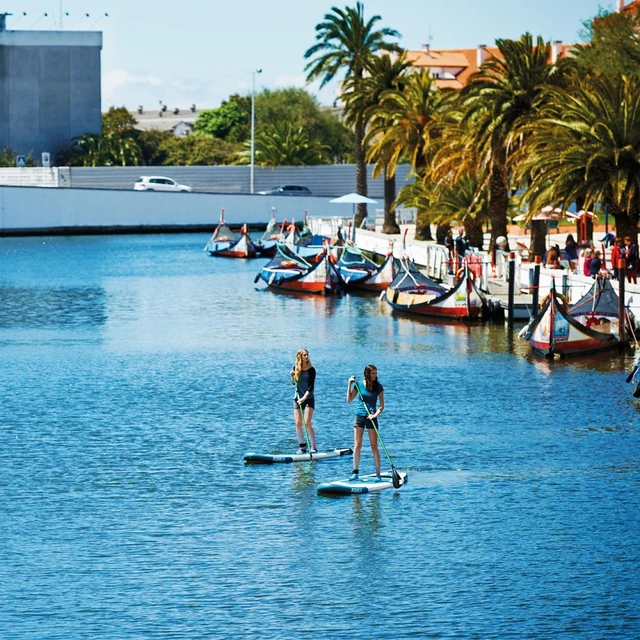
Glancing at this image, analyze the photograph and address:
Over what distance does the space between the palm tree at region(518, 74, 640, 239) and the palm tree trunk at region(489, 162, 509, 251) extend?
976 cm

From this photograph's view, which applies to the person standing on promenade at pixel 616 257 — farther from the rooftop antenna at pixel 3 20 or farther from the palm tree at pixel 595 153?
the rooftop antenna at pixel 3 20

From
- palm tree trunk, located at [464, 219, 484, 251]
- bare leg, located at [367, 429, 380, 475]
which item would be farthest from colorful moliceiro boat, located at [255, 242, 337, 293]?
bare leg, located at [367, 429, 380, 475]

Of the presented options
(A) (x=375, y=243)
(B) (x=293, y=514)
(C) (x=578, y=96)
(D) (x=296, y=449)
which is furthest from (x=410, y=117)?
(B) (x=293, y=514)

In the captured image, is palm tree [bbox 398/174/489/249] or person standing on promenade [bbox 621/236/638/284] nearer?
person standing on promenade [bbox 621/236/638/284]

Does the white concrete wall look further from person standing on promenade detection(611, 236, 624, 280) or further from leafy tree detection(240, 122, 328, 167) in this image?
person standing on promenade detection(611, 236, 624, 280)

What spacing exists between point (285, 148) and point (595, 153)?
69.4 meters

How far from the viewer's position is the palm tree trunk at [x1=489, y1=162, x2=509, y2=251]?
59.2 metres

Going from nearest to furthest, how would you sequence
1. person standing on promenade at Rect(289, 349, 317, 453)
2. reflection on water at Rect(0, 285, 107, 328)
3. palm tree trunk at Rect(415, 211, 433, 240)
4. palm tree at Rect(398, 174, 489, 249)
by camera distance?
1. person standing on promenade at Rect(289, 349, 317, 453)
2. reflection on water at Rect(0, 285, 107, 328)
3. palm tree at Rect(398, 174, 489, 249)
4. palm tree trunk at Rect(415, 211, 433, 240)

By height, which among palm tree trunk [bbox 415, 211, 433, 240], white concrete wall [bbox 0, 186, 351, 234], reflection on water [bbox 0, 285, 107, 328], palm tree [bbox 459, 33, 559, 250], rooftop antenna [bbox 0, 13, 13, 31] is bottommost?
reflection on water [bbox 0, 285, 107, 328]

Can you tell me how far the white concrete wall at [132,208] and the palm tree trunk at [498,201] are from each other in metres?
43.8

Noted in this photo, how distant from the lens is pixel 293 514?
23078 millimetres

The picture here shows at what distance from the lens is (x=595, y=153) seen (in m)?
47.1

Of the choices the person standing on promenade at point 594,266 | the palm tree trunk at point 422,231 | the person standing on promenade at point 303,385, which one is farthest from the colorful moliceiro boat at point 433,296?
the person standing on promenade at point 303,385

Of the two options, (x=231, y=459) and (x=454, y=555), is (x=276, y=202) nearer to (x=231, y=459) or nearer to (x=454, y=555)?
(x=231, y=459)
